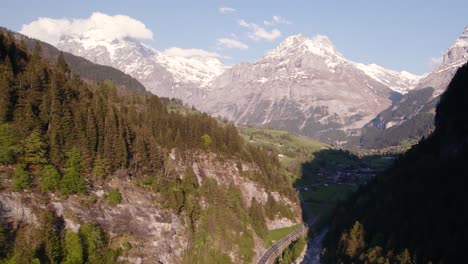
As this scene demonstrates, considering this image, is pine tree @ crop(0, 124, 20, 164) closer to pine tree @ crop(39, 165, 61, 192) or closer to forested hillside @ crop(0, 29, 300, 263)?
forested hillside @ crop(0, 29, 300, 263)

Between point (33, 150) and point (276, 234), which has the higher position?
point (33, 150)

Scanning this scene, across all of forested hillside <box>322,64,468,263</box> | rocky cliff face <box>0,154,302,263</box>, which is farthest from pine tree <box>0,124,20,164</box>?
forested hillside <box>322,64,468,263</box>

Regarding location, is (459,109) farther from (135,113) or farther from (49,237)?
(49,237)

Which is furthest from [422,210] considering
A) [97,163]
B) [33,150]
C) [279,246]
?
[33,150]

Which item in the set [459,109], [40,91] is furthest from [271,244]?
[40,91]

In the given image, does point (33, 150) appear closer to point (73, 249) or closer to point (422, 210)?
point (73, 249)

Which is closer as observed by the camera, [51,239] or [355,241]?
[51,239]

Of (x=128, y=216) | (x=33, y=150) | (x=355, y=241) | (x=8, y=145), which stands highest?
(x=8, y=145)

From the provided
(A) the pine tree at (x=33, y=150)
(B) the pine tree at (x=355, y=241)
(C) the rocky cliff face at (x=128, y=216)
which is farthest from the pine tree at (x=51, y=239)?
(B) the pine tree at (x=355, y=241)
